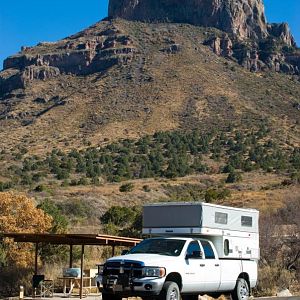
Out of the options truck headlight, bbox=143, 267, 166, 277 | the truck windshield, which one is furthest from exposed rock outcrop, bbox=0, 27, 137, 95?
truck headlight, bbox=143, 267, 166, 277

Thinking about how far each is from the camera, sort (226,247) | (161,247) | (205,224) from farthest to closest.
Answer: (226,247)
(205,224)
(161,247)

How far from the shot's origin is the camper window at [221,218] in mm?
18166

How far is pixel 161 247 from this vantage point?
16.6 meters

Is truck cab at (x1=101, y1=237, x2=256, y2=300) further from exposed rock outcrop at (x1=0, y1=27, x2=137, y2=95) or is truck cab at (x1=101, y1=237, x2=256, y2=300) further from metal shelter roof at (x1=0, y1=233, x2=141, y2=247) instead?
exposed rock outcrop at (x1=0, y1=27, x2=137, y2=95)

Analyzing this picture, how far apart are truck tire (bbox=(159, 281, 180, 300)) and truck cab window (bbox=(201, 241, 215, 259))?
Answer: 5.26 feet

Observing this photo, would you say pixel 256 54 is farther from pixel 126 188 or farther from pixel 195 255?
pixel 195 255

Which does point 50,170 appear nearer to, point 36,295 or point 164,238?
point 36,295

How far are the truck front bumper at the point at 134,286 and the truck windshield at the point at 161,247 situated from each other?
1.09m

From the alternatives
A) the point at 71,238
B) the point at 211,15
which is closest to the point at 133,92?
the point at 211,15

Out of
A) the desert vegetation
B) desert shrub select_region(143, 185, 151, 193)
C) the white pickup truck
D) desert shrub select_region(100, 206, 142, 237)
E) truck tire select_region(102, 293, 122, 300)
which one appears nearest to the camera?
the white pickup truck

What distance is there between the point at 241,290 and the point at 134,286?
399 centimetres

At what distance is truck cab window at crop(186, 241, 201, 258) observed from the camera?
1636 cm

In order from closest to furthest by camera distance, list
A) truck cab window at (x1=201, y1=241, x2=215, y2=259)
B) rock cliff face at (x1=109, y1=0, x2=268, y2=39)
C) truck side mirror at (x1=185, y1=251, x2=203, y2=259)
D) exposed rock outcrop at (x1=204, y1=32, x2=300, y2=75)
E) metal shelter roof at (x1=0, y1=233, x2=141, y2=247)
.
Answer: truck side mirror at (x1=185, y1=251, x2=203, y2=259) → truck cab window at (x1=201, y1=241, x2=215, y2=259) → metal shelter roof at (x1=0, y1=233, x2=141, y2=247) → exposed rock outcrop at (x1=204, y1=32, x2=300, y2=75) → rock cliff face at (x1=109, y1=0, x2=268, y2=39)

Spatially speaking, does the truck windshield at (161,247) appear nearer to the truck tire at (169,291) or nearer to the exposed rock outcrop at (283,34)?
the truck tire at (169,291)
